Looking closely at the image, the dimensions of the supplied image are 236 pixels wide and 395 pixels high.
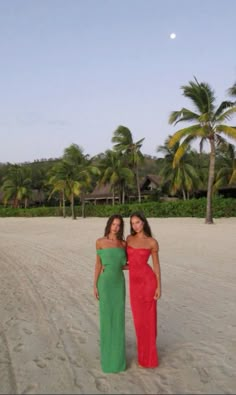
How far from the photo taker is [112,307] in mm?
3645

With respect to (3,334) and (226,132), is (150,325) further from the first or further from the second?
(226,132)

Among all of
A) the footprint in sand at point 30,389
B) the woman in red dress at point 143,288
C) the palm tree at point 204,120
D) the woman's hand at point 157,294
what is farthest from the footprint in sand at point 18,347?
the palm tree at point 204,120

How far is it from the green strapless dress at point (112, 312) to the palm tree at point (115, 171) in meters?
34.2

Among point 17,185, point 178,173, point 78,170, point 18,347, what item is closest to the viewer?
point 18,347

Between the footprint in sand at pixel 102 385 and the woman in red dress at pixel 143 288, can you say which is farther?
the woman in red dress at pixel 143 288

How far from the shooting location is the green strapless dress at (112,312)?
3.62 metres

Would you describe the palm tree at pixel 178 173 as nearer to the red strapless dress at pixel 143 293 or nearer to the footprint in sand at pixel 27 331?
the footprint in sand at pixel 27 331

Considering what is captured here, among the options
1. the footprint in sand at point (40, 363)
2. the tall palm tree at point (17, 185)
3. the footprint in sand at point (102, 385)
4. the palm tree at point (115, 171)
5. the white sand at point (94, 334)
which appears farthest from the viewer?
the tall palm tree at point (17, 185)

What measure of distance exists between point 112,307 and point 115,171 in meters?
35.1

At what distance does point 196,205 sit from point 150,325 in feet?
78.4

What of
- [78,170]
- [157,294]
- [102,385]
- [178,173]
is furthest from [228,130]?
[102,385]

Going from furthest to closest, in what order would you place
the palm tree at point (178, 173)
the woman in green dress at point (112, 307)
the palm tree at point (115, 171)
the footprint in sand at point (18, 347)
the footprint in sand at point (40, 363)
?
the palm tree at point (115, 171) → the palm tree at point (178, 173) → the footprint in sand at point (18, 347) → the footprint in sand at point (40, 363) → the woman in green dress at point (112, 307)

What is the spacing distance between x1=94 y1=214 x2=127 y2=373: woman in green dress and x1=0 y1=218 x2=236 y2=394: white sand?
17cm

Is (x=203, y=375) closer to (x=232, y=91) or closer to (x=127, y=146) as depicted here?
(x=232, y=91)
